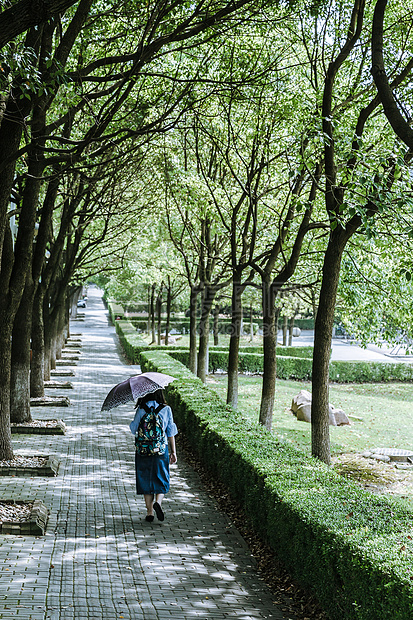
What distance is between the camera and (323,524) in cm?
544

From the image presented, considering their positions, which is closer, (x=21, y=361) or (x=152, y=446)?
(x=152, y=446)

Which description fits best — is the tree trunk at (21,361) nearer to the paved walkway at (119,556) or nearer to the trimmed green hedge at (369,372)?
→ the paved walkway at (119,556)

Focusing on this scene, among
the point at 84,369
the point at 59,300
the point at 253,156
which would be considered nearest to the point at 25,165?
the point at 253,156

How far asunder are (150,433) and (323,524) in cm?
273

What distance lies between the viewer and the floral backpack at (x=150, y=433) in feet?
24.8

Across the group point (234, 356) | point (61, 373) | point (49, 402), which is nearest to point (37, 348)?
point (49, 402)

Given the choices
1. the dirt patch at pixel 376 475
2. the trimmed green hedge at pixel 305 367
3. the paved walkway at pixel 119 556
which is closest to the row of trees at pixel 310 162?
the dirt patch at pixel 376 475

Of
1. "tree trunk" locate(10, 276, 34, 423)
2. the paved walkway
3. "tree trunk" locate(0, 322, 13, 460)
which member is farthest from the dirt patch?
"tree trunk" locate(10, 276, 34, 423)

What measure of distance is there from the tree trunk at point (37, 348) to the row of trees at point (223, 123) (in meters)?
0.05

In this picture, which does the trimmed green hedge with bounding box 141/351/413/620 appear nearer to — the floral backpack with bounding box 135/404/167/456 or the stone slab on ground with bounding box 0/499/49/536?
the floral backpack with bounding box 135/404/167/456

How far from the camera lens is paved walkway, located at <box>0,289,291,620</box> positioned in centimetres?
531

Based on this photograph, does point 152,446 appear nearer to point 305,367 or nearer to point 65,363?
point 65,363

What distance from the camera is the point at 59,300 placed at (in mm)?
19766

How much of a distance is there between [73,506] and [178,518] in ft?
4.45
